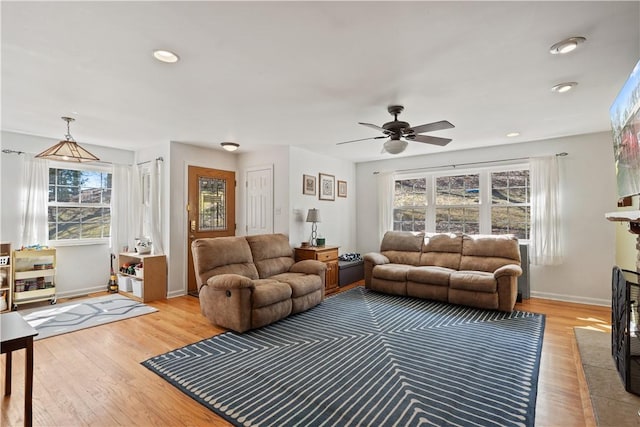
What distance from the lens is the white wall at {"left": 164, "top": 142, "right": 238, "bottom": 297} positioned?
4.78 m

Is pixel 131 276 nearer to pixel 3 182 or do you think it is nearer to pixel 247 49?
pixel 3 182

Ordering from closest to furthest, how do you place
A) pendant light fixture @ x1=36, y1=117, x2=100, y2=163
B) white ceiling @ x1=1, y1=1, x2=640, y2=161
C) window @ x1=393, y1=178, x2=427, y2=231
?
white ceiling @ x1=1, y1=1, x2=640, y2=161 < pendant light fixture @ x1=36, y1=117, x2=100, y2=163 < window @ x1=393, y1=178, x2=427, y2=231

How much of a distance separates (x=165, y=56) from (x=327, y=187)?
156 inches

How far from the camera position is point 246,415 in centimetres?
196

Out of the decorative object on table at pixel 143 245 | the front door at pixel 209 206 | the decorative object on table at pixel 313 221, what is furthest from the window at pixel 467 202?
the decorative object on table at pixel 143 245

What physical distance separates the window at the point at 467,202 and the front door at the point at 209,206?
3.24m

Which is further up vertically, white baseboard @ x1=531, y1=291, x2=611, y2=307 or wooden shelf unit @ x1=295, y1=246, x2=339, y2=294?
wooden shelf unit @ x1=295, y1=246, x2=339, y2=294

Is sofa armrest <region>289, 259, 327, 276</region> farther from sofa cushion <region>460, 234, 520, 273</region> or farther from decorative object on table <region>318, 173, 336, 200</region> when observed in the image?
sofa cushion <region>460, 234, 520, 273</region>

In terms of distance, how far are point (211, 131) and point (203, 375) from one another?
3040mm

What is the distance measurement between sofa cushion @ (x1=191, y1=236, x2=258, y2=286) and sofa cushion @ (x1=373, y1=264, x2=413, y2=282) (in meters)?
1.94

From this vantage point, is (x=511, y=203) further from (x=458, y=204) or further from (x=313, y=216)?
(x=313, y=216)

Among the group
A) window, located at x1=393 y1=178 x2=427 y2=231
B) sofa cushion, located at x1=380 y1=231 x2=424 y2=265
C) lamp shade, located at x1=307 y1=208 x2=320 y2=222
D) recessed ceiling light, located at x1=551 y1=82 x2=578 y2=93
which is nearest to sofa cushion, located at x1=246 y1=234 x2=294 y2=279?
lamp shade, located at x1=307 y1=208 x2=320 y2=222

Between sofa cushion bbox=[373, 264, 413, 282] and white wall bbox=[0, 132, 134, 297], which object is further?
sofa cushion bbox=[373, 264, 413, 282]

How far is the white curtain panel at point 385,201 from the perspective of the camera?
613cm
